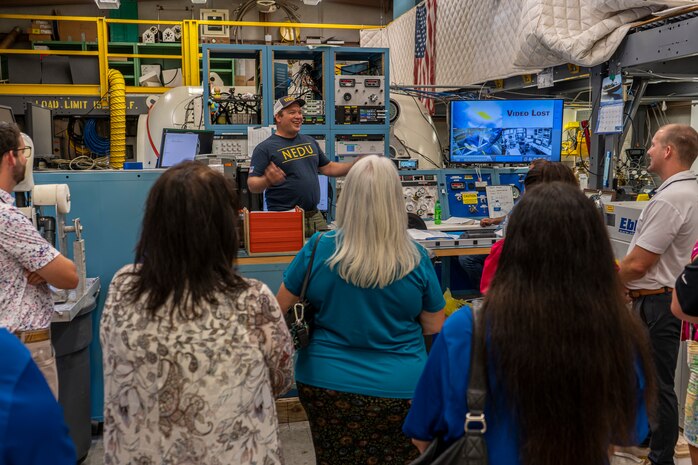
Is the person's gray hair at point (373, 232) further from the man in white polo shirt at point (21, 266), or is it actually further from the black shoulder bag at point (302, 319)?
the man in white polo shirt at point (21, 266)

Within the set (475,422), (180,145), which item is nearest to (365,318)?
(475,422)

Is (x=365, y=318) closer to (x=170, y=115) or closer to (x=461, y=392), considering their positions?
(x=461, y=392)

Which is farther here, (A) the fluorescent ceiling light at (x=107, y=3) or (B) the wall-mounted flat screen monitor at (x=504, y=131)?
(A) the fluorescent ceiling light at (x=107, y=3)

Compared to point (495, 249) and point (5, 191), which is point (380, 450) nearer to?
point (495, 249)

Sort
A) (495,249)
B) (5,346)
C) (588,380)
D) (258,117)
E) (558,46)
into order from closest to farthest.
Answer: (5,346), (588,380), (495,249), (558,46), (258,117)

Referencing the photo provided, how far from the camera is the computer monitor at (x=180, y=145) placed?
4.40 m

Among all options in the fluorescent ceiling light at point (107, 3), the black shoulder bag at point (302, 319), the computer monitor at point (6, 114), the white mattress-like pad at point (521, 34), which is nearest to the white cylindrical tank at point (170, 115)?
the fluorescent ceiling light at point (107, 3)

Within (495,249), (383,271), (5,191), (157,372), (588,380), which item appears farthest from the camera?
(495,249)

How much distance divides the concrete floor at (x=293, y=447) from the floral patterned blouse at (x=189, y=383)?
6.14ft

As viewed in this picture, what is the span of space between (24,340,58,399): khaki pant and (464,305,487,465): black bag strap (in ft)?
5.75

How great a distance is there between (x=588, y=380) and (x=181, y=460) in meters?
0.87

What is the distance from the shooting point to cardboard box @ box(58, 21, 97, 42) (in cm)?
1100

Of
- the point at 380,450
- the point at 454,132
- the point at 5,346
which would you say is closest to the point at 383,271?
the point at 380,450

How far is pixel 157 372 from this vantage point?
1.42m
